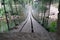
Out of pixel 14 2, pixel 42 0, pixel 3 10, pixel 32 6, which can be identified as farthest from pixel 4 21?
pixel 42 0

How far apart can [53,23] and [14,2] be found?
0.70 meters

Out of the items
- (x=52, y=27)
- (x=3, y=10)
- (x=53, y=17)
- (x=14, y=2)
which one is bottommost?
(x=52, y=27)

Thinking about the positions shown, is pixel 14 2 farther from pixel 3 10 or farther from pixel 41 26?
pixel 41 26

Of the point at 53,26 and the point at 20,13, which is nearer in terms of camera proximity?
the point at 53,26

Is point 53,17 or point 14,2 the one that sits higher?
point 14,2

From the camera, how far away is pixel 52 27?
6.32ft

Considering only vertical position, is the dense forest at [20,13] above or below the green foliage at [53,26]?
above

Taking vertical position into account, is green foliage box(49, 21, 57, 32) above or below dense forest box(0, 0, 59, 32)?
below

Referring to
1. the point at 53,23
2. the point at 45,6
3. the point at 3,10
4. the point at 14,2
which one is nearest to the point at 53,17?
the point at 53,23

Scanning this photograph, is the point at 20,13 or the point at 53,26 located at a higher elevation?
the point at 20,13

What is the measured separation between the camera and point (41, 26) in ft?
6.66

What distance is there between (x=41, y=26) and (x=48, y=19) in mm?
160

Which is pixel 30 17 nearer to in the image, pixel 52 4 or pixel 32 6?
pixel 32 6

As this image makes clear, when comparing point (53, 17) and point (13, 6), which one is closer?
point (53, 17)
